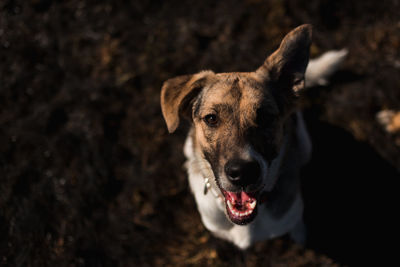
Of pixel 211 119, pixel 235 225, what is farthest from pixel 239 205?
pixel 211 119

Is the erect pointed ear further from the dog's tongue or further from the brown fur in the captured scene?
the dog's tongue

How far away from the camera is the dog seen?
2.56m

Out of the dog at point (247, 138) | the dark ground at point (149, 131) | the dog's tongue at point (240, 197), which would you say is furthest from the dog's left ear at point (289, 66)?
the dark ground at point (149, 131)

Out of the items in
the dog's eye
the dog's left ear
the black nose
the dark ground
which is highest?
the dog's left ear

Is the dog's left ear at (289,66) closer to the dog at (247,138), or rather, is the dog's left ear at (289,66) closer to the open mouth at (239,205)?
the dog at (247,138)

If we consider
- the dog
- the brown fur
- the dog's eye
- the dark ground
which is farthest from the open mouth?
the dark ground

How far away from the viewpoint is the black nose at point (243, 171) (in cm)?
240

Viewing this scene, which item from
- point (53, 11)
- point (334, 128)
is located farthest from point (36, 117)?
point (334, 128)

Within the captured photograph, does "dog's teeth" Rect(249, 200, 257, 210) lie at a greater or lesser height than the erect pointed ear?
lesser

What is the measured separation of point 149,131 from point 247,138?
2.40 m

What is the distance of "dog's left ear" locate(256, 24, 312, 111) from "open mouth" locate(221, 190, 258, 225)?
1.00m

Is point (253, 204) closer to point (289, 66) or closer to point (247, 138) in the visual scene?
point (247, 138)

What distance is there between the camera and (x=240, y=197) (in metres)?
2.91

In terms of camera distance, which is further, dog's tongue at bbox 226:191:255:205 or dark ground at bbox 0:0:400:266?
dark ground at bbox 0:0:400:266
